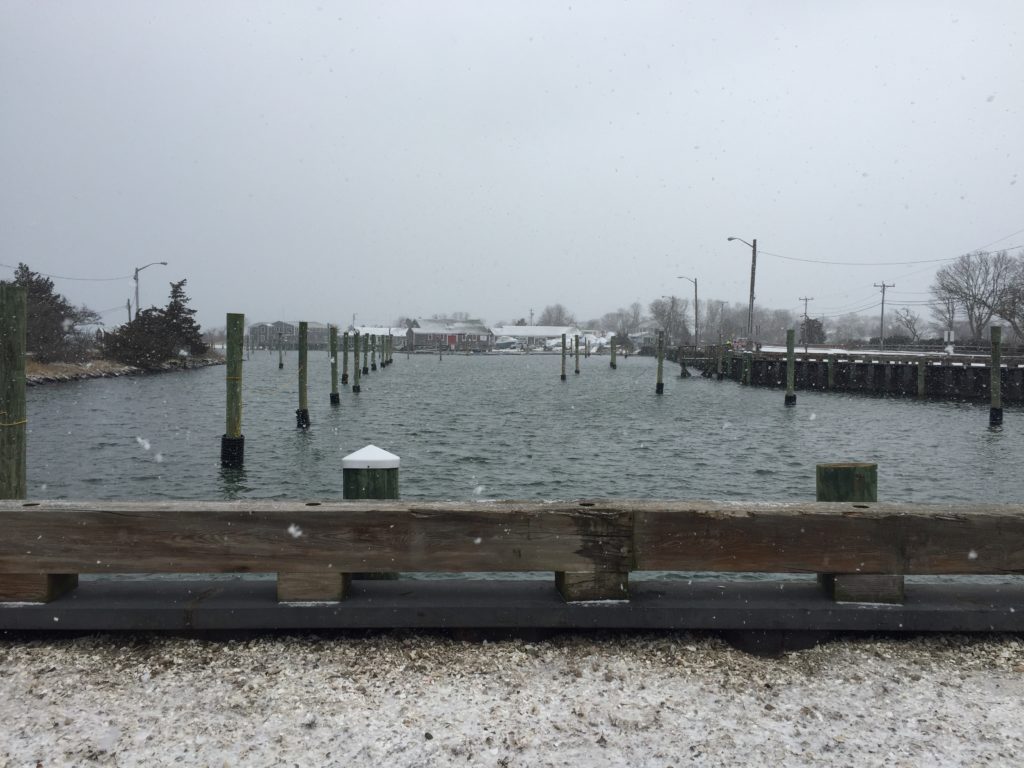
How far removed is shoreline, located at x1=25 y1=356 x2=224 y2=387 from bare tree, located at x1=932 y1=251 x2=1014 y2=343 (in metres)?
88.7

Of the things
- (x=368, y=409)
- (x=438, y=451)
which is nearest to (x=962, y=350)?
(x=368, y=409)

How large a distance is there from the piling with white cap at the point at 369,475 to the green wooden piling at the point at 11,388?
2692 millimetres

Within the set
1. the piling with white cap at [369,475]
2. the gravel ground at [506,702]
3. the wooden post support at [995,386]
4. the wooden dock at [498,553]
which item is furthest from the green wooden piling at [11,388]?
the wooden post support at [995,386]

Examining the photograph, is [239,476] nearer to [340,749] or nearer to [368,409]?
[340,749]

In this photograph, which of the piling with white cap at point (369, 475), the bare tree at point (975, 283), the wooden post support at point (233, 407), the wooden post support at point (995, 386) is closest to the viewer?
the piling with white cap at point (369, 475)

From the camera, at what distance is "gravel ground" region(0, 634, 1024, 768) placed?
327cm

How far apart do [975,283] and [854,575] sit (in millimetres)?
106193

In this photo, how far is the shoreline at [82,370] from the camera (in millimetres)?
45328

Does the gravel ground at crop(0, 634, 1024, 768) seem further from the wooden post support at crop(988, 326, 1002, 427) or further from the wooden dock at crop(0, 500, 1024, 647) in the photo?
the wooden post support at crop(988, 326, 1002, 427)

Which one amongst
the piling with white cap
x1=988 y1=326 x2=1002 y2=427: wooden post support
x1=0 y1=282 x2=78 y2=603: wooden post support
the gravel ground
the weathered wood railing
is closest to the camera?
the gravel ground

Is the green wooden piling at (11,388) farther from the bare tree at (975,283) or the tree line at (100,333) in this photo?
the bare tree at (975,283)

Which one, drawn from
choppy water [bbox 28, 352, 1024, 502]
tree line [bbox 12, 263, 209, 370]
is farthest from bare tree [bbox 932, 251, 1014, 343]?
tree line [bbox 12, 263, 209, 370]

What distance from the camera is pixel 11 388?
585 centimetres

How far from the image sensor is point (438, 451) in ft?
69.2
